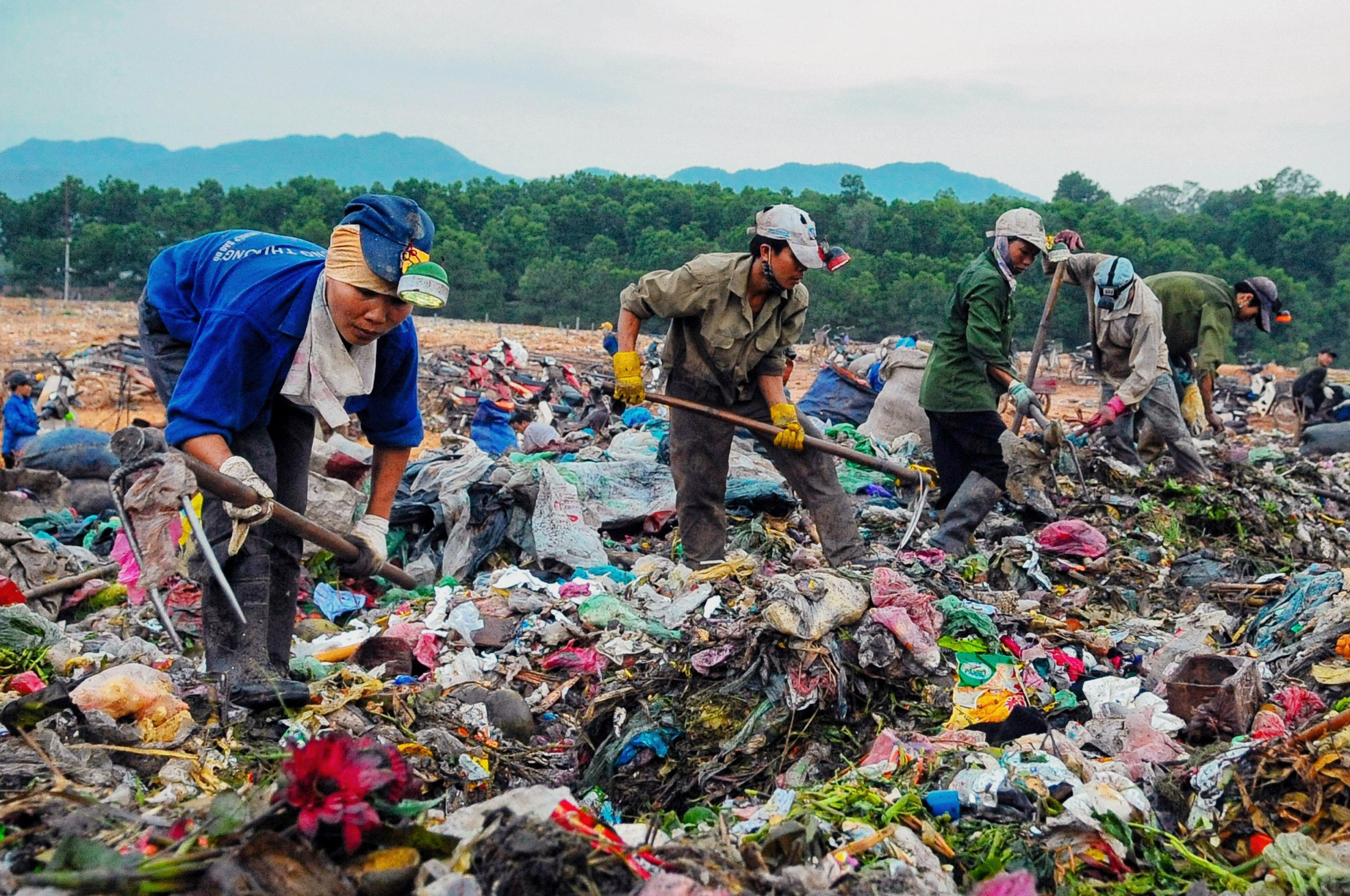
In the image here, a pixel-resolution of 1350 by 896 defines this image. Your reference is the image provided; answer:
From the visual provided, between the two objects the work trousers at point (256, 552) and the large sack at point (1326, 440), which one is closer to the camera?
the work trousers at point (256, 552)

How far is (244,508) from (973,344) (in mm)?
3562

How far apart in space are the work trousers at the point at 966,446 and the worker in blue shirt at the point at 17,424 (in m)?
7.26

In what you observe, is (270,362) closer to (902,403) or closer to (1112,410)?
(1112,410)

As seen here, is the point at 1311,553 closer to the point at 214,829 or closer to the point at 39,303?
the point at 214,829

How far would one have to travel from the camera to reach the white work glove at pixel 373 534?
3.36m

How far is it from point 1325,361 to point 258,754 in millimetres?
12072

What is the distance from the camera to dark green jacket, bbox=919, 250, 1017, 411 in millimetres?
5043

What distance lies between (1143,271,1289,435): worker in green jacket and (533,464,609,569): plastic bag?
4.34m

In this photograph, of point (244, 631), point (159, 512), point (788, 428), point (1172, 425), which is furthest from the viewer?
point (1172, 425)

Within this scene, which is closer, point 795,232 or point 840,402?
point 795,232

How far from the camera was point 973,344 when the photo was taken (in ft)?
16.5

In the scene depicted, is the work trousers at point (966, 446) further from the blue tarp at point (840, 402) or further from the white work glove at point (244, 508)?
the white work glove at point (244, 508)

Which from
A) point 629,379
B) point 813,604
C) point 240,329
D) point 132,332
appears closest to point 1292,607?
point 813,604

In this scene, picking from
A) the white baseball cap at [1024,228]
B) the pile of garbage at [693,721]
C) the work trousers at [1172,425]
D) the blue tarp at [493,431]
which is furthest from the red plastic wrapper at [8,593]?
the work trousers at [1172,425]
